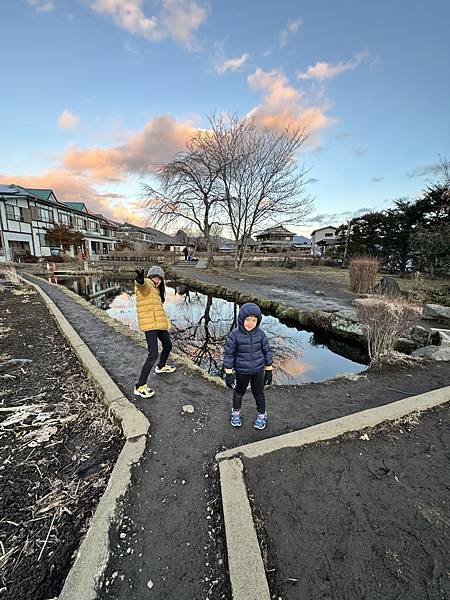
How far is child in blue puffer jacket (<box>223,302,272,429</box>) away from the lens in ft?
8.94

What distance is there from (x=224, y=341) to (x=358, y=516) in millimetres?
6056

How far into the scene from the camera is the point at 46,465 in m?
2.38

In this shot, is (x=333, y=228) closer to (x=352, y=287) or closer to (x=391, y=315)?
(x=352, y=287)

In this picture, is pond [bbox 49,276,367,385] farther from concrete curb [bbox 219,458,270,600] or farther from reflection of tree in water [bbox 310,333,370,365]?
concrete curb [bbox 219,458,270,600]

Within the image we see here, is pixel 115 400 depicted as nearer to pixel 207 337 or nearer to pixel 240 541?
pixel 240 541

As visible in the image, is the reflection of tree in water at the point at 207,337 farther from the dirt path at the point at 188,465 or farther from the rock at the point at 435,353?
the rock at the point at 435,353

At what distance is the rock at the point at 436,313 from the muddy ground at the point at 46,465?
8934mm

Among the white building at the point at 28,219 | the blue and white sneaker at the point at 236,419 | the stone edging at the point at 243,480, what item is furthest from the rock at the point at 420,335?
the white building at the point at 28,219

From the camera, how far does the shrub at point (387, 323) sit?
5.24 m

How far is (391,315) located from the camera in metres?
5.21

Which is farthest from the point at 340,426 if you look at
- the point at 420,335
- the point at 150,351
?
the point at 420,335

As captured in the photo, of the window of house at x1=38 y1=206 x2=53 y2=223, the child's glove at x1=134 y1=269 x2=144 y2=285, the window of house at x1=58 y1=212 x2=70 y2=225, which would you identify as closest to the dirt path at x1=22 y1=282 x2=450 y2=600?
the child's glove at x1=134 y1=269 x2=144 y2=285

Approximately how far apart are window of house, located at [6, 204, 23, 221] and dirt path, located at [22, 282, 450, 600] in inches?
1143

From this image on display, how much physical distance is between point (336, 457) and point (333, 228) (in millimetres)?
63214
